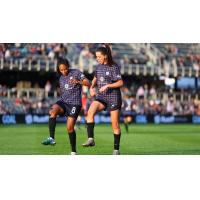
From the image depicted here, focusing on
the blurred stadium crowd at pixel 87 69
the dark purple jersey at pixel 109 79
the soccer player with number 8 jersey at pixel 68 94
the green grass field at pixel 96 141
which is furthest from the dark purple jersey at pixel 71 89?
the blurred stadium crowd at pixel 87 69

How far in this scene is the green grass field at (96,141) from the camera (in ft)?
35.8

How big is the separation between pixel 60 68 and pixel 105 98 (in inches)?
31.0

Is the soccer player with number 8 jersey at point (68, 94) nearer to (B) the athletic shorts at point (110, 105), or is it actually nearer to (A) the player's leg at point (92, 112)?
(A) the player's leg at point (92, 112)

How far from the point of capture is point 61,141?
11.3 meters

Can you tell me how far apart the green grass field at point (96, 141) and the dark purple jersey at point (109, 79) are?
0.87 meters

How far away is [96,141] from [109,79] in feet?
5.44

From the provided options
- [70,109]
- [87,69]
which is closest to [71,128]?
[70,109]

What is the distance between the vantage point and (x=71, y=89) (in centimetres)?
1052

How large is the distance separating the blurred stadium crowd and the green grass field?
55 centimetres

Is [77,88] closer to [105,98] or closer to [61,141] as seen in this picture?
[105,98]

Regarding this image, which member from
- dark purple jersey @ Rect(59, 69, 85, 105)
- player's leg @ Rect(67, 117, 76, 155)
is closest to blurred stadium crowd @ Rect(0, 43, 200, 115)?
dark purple jersey @ Rect(59, 69, 85, 105)
